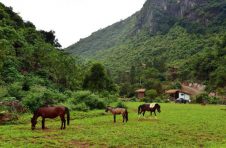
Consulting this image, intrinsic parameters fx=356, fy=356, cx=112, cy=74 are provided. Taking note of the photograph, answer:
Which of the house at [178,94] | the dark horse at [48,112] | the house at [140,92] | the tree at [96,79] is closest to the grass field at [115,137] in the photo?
the dark horse at [48,112]

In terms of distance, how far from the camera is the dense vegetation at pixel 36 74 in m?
39.1

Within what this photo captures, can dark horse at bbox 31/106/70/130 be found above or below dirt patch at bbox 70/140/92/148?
above

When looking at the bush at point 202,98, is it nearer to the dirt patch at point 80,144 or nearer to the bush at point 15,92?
the bush at point 15,92

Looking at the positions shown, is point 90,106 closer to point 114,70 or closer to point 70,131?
point 70,131

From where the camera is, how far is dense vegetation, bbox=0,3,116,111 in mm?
39094

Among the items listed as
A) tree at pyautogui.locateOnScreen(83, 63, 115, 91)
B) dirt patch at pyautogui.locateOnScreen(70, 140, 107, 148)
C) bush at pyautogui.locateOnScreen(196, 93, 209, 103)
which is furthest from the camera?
bush at pyautogui.locateOnScreen(196, 93, 209, 103)

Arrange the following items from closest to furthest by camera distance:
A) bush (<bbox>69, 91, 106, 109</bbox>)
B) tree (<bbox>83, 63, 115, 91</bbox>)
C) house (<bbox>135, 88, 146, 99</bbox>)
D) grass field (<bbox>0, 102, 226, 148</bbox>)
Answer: grass field (<bbox>0, 102, 226, 148</bbox>) → bush (<bbox>69, 91, 106, 109</bbox>) → tree (<bbox>83, 63, 115, 91</bbox>) → house (<bbox>135, 88, 146, 99</bbox>)

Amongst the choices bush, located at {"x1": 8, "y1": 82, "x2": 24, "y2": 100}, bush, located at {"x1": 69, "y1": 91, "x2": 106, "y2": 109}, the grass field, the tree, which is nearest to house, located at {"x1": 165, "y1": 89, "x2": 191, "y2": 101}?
the tree

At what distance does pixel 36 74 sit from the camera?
58188mm

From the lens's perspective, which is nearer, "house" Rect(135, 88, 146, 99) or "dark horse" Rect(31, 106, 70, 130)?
"dark horse" Rect(31, 106, 70, 130)

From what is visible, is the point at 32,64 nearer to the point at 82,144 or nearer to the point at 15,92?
the point at 15,92

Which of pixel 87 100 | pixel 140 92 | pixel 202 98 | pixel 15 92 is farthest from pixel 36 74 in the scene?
pixel 140 92

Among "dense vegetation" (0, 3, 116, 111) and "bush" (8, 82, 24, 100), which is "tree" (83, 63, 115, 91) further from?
"bush" (8, 82, 24, 100)

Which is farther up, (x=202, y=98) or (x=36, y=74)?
(x=36, y=74)
